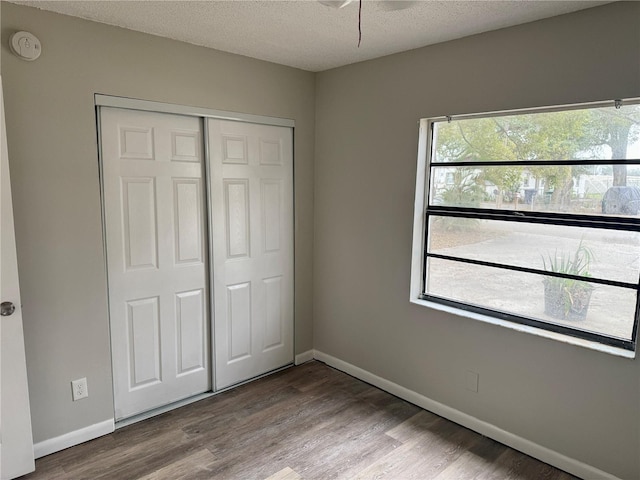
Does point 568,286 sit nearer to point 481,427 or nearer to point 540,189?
point 540,189

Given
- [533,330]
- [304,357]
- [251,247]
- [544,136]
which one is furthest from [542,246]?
[304,357]

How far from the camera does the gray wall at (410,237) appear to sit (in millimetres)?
2123

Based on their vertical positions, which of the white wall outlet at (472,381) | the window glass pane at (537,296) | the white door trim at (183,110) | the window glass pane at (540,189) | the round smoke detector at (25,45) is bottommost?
the white wall outlet at (472,381)

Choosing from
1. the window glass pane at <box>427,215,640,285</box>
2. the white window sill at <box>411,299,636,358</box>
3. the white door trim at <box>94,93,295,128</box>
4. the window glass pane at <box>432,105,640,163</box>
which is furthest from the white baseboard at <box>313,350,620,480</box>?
the white door trim at <box>94,93,295,128</box>

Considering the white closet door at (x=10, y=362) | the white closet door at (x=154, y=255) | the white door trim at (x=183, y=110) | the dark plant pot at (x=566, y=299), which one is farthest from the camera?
the white closet door at (x=154, y=255)

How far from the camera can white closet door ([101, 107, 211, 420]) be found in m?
2.57

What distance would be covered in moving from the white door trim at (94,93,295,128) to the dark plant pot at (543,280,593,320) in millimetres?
2144

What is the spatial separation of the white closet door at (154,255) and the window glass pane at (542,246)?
1665 millimetres

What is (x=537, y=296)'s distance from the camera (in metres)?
2.46

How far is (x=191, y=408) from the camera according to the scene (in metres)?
2.92

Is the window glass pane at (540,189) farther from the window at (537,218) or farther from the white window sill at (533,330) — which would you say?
the white window sill at (533,330)

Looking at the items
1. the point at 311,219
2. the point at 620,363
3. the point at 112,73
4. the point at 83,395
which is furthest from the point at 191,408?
the point at 620,363

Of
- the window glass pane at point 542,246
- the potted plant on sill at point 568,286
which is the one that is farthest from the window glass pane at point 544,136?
the potted plant on sill at point 568,286

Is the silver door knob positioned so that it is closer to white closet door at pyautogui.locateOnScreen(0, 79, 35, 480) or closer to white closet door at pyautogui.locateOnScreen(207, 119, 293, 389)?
white closet door at pyautogui.locateOnScreen(0, 79, 35, 480)
